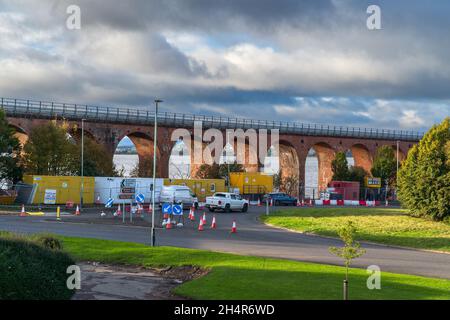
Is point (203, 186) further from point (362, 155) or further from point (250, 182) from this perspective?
point (362, 155)

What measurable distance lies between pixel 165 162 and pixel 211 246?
53.2m

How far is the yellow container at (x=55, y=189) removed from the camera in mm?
46281

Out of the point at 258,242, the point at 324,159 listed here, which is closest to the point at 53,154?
the point at 258,242

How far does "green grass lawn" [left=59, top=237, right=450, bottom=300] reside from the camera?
12812mm

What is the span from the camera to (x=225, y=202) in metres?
46.1

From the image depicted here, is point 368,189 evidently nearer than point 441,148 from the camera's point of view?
No

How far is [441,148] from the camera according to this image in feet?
140

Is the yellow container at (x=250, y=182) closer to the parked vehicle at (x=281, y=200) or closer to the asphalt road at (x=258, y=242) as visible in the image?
the parked vehicle at (x=281, y=200)

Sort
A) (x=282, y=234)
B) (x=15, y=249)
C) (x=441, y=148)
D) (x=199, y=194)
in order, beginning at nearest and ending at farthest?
(x=15, y=249) → (x=282, y=234) → (x=441, y=148) → (x=199, y=194)

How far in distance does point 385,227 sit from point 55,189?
26324 millimetres

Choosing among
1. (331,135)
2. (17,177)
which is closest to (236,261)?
(17,177)

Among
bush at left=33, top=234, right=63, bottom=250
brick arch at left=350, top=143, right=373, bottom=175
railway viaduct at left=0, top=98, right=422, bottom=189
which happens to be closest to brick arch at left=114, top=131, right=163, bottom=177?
railway viaduct at left=0, top=98, right=422, bottom=189
